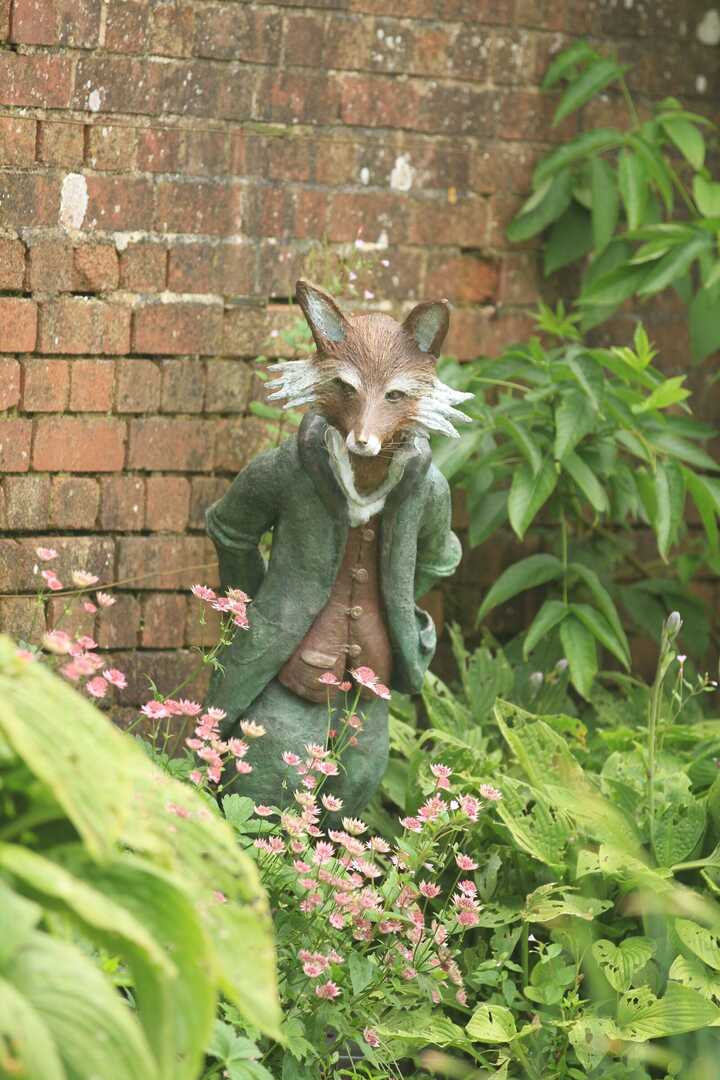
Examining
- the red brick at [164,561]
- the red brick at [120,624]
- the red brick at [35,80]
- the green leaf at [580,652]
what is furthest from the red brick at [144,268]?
the green leaf at [580,652]

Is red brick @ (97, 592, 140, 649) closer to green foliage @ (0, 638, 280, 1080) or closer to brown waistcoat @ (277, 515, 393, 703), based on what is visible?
brown waistcoat @ (277, 515, 393, 703)

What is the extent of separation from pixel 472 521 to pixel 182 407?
2.62 feet

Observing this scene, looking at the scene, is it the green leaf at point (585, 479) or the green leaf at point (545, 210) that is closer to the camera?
the green leaf at point (585, 479)

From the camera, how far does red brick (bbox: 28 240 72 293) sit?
3.56 meters

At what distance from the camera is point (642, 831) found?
3.25 m

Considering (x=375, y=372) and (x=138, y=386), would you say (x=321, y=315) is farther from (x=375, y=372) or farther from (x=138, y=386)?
(x=138, y=386)

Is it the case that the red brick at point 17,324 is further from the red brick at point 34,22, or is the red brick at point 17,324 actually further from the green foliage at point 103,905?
the green foliage at point 103,905

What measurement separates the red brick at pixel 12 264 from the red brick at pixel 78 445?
0.32 m

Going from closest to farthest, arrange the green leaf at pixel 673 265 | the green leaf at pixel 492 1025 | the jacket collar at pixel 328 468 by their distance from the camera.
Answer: the green leaf at pixel 492 1025
the jacket collar at pixel 328 468
the green leaf at pixel 673 265

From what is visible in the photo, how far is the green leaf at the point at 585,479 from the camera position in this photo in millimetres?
3895

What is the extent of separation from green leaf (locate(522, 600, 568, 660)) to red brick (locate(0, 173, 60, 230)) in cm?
150

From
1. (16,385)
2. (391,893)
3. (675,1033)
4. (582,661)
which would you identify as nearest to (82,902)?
(391,893)

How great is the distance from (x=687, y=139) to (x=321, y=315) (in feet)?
5.67

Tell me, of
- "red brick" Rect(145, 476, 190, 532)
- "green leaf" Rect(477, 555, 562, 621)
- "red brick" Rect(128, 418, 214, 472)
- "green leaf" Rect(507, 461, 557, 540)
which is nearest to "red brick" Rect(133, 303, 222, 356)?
"red brick" Rect(128, 418, 214, 472)
